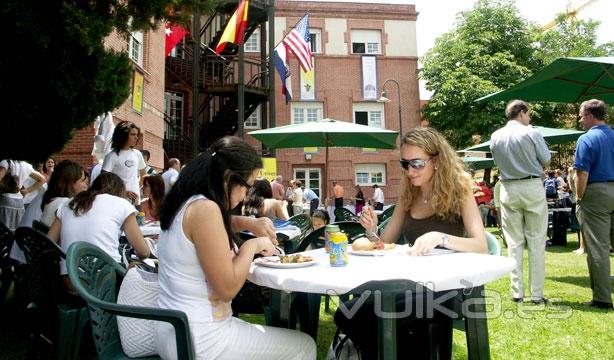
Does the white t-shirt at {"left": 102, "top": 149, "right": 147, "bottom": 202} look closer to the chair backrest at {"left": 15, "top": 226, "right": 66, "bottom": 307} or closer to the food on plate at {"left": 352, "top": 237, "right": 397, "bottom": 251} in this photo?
the chair backrest at {"left": 15, "top": 226, "right": 66, "bottom": 307}

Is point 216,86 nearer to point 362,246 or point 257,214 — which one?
point 257,214

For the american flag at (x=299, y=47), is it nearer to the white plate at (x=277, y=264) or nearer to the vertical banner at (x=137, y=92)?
the vertical banner at (x=137, y=92)

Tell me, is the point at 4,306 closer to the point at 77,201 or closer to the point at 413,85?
the point at 77,201

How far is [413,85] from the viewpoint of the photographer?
26.0 metres

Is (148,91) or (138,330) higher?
(148,91)

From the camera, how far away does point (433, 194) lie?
2791 mm

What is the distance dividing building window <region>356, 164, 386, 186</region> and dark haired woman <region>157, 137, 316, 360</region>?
23107 mm

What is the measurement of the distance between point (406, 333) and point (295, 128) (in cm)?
695

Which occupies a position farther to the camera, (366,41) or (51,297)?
(366,41)

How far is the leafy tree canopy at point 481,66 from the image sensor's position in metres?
23.5

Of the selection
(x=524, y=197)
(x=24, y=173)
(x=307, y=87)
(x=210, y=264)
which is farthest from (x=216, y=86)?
(x=210, y=264)

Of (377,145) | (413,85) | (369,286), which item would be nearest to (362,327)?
(369,286)

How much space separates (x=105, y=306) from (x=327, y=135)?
847 cm

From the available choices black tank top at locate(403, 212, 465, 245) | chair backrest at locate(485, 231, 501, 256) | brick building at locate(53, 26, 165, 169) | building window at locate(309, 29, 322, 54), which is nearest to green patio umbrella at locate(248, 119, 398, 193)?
brick building at locate(53, 26, 165, 169)
